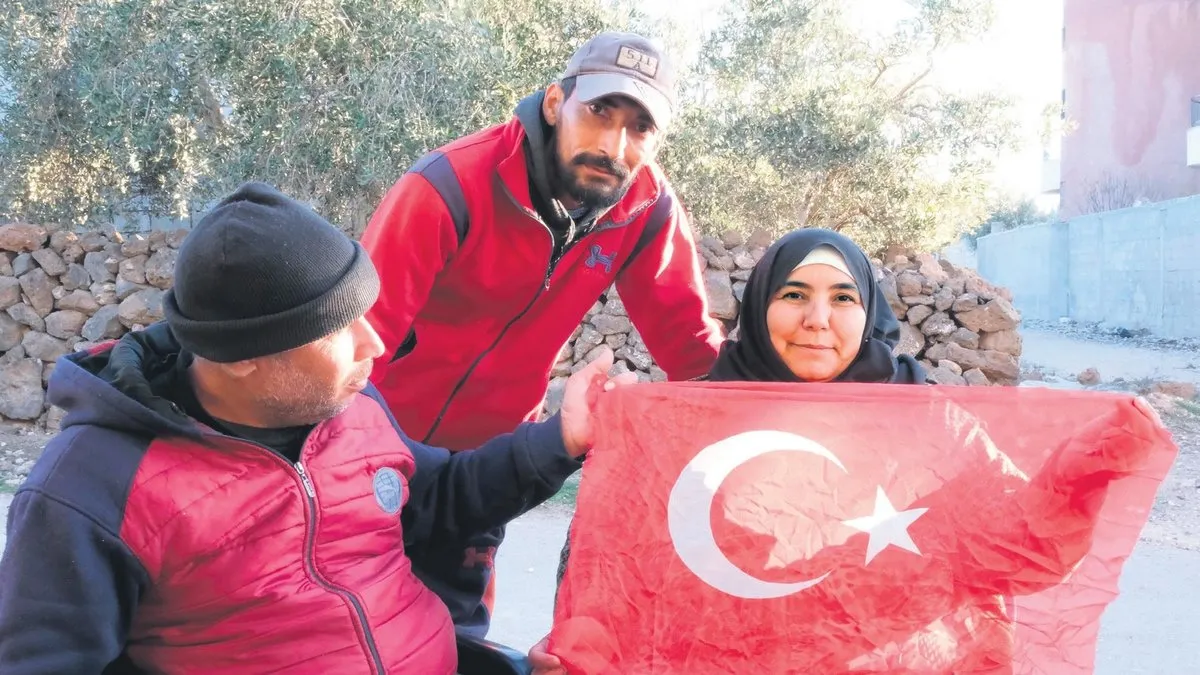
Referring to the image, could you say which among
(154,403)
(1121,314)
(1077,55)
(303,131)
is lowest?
(1121,314)

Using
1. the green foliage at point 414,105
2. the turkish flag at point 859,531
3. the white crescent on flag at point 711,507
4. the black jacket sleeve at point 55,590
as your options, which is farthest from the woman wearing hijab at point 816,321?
the green foliage at point 414,105

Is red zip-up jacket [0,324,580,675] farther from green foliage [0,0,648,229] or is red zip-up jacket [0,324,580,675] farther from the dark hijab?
green foliage [0,0,648,229]

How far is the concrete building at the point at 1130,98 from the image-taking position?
25859 millimetres

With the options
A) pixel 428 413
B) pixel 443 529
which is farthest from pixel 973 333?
pixel 443 529

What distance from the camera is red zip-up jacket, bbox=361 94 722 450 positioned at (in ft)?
8.91

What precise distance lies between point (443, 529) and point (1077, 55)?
101 ft

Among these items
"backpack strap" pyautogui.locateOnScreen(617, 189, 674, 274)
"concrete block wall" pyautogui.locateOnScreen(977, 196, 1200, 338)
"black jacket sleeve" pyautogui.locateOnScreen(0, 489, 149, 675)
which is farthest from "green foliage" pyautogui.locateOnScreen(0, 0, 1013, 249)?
"concrete block wall" pyautogui.locateOnScreen(977, 196, 1200, 338)

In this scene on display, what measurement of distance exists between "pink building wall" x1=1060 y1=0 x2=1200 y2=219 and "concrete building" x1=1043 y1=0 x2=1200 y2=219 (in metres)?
0.03

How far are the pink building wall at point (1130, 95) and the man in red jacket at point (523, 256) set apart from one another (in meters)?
27.3

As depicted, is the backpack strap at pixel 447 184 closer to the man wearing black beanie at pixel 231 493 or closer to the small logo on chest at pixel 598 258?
the small logo on chest at pixel 598 258

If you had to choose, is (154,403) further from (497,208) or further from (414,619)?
(497,208)

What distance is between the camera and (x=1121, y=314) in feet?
63.5

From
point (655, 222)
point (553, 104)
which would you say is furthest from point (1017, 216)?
point (553, 104)

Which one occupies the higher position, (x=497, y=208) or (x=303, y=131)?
(x=303, y=131)
